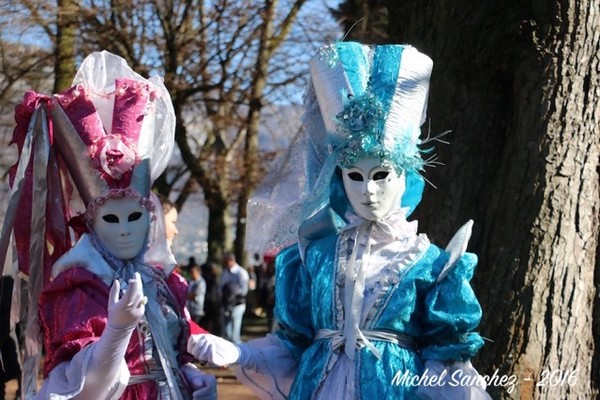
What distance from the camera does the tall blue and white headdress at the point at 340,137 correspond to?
4211 mm

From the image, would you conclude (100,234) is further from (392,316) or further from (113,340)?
(392,316)

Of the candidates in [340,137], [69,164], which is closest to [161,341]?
[69,164]

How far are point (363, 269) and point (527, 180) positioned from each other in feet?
4.18

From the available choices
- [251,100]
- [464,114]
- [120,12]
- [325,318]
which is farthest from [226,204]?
[325,318]

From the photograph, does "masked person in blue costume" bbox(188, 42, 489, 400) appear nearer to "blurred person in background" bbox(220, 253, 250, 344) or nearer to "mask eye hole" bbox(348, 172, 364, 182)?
"mask eye hole" bbox(348, 172, 364, 182)

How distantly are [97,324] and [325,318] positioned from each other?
0.87 meters

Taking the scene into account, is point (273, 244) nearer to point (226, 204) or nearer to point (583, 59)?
point (583, 59)

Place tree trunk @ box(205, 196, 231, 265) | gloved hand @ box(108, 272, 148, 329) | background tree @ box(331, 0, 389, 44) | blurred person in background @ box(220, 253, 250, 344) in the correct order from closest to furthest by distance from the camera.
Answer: gloved hand @ box(108, 272, 148, 329)
blurred person in background @ box(220, 253, 250, 344)
background tree @ box(331, 0, 389, 44)
tree trunk @ box(205, 196, 231, 265)

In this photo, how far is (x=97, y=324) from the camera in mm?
4301

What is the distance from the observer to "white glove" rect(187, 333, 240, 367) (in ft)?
13.6

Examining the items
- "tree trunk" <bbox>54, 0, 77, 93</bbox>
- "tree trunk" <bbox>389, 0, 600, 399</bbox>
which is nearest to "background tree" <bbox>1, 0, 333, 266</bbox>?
"tree trunk" <bbox>54, 0, 77, 93</bbox>

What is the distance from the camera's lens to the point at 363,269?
13.8 ft

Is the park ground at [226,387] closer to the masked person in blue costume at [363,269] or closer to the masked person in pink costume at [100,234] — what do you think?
the masked person in pink costume at [100,234]

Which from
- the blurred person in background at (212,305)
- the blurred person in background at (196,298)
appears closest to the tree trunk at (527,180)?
the blurred person in background at (196,298)
